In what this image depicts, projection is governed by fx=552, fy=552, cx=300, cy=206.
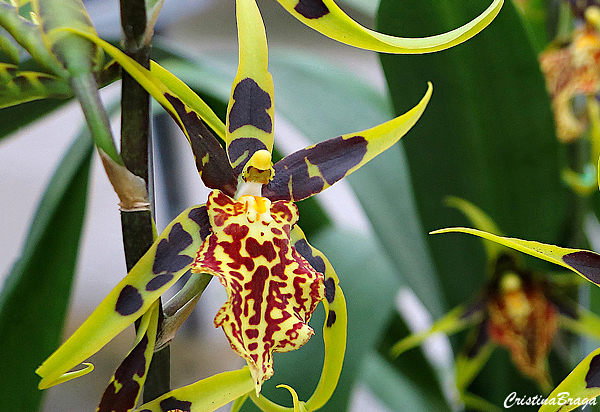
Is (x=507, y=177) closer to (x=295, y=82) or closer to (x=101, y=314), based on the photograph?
(x=295, y=82)

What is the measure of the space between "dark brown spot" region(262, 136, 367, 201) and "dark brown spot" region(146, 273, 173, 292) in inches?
2.0

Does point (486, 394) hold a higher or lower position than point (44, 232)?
lower

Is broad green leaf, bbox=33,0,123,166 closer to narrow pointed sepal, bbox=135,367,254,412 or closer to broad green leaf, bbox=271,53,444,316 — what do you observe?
narrow pointed sepal, bbox=135,367,254,412

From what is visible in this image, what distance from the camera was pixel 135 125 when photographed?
0.22 m

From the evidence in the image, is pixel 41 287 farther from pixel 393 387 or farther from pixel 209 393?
pixel 393 387

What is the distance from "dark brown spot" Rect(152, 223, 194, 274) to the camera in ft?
0.66

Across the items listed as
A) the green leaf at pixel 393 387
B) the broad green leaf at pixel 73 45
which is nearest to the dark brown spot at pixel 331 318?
Answer: the broad green leaf at pixel 73 45

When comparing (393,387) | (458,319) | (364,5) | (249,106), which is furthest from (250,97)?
(393,387)

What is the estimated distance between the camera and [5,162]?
166cm

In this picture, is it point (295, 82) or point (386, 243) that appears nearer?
point (386, 243)

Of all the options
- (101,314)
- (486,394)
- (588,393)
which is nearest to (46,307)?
(101,314)

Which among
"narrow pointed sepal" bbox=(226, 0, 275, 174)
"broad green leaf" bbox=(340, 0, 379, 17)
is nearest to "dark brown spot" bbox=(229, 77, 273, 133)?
"narrow pointed sepal" bbox=(226, 0, 275, 174)

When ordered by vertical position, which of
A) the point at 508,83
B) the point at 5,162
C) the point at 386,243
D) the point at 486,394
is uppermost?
the point at 5,162

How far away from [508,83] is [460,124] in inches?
2.0
